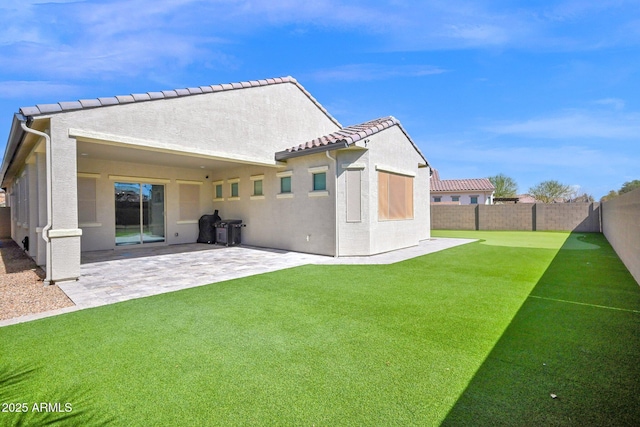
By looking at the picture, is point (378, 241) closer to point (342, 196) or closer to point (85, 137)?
point (342, 196)

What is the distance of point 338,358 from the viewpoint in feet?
10.9

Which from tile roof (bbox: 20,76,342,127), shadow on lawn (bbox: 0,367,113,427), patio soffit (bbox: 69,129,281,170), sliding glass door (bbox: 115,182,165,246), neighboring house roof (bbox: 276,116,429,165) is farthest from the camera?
sliding glass door (bbox: 115,182,165,246)

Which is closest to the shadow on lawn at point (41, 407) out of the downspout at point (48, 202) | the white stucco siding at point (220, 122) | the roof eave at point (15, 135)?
the downspout at point (48, 202)

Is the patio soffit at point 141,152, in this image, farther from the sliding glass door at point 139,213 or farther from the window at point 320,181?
the window at point 320,181

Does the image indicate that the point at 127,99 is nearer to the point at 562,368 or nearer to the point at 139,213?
the point at 139,213

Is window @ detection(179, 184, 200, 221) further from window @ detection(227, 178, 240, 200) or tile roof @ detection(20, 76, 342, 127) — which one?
tile roof @ detection(20, 76, 342, 127)

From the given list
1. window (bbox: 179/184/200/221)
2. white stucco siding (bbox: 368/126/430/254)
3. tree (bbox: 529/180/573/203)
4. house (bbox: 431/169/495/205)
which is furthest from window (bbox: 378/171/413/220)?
tree (bbox: 529/180/573/203)

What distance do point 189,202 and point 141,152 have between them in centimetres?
451

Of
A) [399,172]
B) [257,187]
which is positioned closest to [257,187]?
[257,187]

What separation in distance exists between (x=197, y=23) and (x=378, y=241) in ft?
31.1

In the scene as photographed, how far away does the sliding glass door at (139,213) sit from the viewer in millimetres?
12289

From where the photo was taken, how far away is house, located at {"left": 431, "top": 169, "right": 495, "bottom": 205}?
36.6 meters

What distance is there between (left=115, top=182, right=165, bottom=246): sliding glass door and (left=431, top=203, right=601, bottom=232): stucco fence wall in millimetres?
18386

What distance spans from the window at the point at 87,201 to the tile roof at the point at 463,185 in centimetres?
3431
